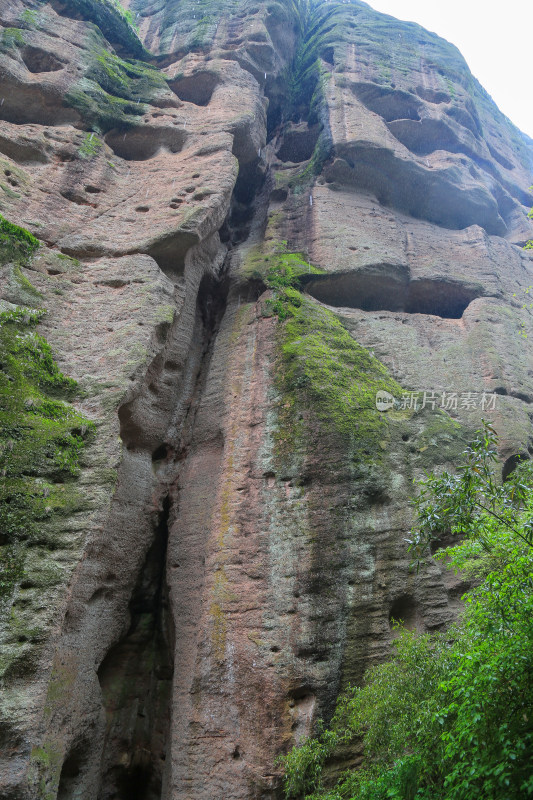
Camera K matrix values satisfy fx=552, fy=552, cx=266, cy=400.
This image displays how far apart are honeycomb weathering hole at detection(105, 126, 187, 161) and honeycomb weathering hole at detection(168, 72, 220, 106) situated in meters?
2.94

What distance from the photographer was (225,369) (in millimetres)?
11203

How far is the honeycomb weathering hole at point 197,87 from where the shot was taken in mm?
16906

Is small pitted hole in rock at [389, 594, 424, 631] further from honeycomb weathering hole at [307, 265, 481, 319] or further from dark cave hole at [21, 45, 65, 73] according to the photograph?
dark cave hole at [21, 45, 65, 73]

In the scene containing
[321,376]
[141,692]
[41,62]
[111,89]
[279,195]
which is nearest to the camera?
[141,692]

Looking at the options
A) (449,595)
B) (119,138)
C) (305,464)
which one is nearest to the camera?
(449,595)

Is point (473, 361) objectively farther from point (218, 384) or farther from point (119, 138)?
point (119, 138)

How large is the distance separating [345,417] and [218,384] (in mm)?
2922

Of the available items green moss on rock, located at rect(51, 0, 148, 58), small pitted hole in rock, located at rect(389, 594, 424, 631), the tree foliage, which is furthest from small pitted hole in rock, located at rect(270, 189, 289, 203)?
small pitted hole in rock, located at rect(389, 594, 424, 631)

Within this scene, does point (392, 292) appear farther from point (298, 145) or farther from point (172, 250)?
point (298, 145)

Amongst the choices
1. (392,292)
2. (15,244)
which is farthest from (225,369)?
(392,292)

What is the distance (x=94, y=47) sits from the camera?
15.6 metres

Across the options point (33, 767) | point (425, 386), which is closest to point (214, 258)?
point (425, 386)

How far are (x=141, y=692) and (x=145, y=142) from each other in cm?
1313

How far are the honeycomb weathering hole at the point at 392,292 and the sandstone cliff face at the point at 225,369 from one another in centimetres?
6
